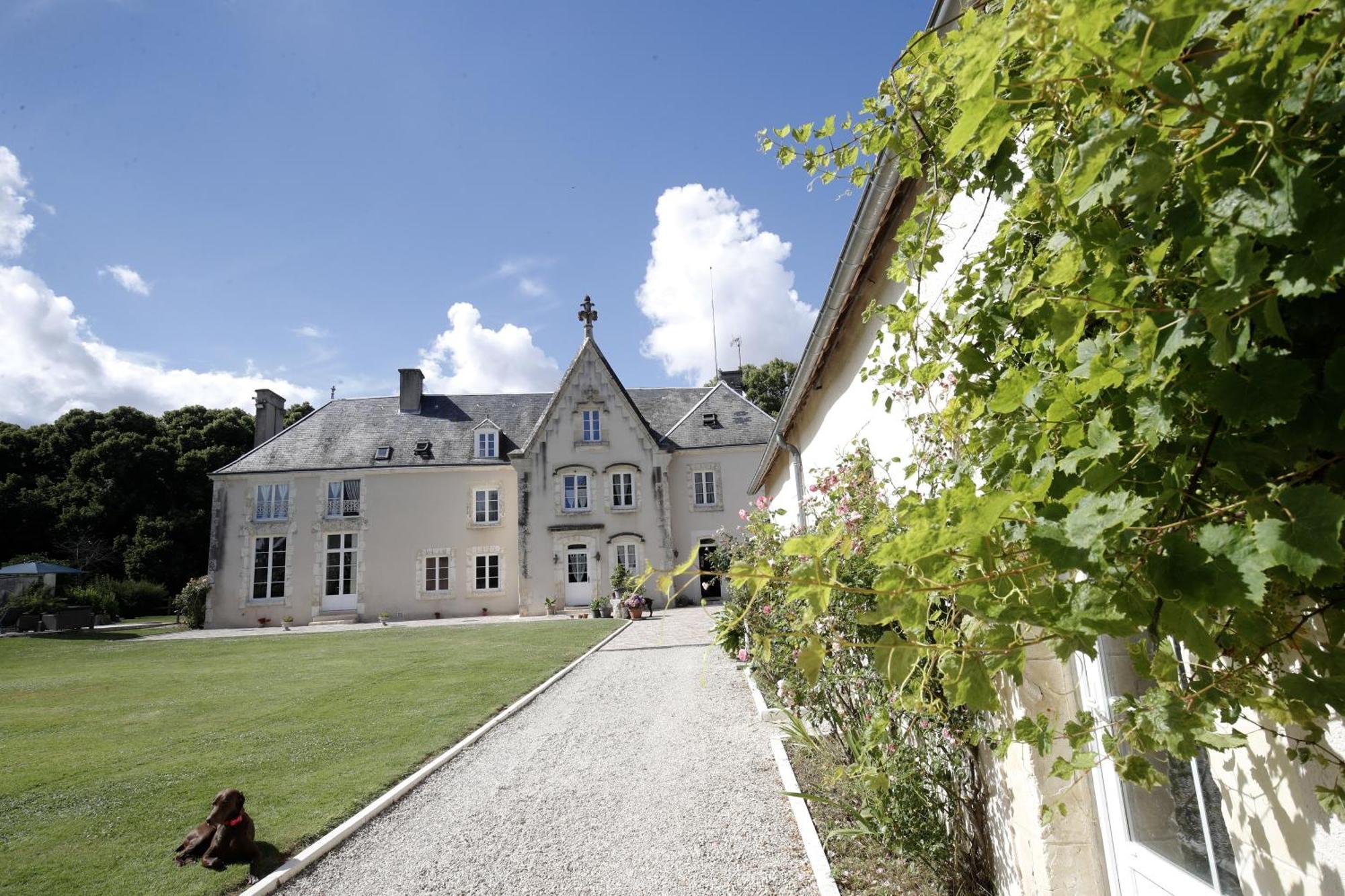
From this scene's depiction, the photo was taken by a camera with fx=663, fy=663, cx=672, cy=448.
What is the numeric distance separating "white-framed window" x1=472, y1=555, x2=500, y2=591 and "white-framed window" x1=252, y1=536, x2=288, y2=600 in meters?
7.86

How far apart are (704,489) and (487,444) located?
9633 millimetres

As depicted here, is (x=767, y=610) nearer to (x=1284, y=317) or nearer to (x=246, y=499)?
(x=1284, y=317)

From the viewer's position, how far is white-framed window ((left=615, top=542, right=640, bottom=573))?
87.7 feet

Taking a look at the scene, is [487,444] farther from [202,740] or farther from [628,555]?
[202,740]

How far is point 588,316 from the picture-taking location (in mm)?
28109

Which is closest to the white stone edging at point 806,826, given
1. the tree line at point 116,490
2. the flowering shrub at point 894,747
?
the flowering shrub at point 894,747

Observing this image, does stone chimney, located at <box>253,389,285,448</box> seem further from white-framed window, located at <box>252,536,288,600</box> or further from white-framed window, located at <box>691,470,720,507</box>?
white-framed window, located at <box>691,470,720,507</box>

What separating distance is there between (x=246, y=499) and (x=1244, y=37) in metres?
32.8

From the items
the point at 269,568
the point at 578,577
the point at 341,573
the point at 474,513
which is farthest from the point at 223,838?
the point at 269,568

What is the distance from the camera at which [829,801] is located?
14.9 feet

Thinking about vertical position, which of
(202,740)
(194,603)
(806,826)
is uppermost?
(194,603)

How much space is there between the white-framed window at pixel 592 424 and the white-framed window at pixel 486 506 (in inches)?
181

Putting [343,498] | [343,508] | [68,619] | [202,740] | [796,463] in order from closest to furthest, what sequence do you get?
[202,740], [796,463], [68,619], [343,508], [343,498]

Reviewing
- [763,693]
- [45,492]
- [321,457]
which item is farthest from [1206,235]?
[45,492]
